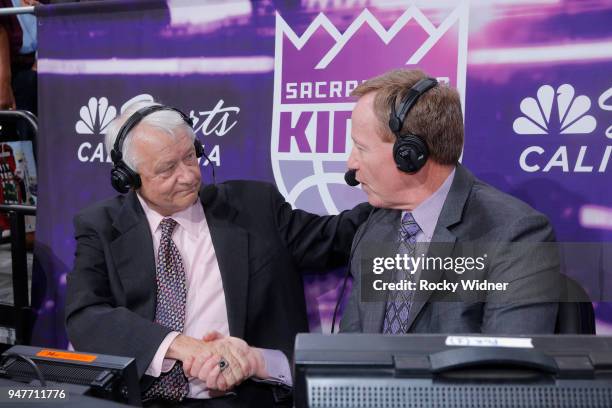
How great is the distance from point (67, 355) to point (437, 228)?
3.01 feet

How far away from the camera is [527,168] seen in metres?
2.13

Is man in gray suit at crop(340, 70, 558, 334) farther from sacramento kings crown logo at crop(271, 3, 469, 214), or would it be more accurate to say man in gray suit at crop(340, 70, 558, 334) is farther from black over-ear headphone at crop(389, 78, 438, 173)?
sacramento kings crown logo at crop(271, 3, 469, 214)

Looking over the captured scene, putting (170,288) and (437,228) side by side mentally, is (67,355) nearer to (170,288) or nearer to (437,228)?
(170,288)

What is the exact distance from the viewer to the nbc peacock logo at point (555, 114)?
206 cm

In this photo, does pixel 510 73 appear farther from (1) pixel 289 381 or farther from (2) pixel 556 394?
(2) pixel 556 394

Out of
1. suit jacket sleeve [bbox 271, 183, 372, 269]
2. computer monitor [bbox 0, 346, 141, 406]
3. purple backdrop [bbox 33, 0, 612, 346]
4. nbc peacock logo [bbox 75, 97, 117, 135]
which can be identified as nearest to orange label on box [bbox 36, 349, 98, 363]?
computer monitor [bbox 0, 346, 141, 406]

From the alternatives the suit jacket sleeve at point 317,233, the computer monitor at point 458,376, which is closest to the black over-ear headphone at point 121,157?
the suit jacket sleeve at point 317,233

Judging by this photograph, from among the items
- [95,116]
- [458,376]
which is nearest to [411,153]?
[458,376]

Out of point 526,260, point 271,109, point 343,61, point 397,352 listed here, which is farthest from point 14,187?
point 397,352

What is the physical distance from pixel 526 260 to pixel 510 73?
2.73 feet

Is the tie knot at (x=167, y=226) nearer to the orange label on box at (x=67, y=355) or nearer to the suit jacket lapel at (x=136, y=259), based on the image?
the suit jacket lapel at (x=136, y=259)

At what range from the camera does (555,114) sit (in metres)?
2.09

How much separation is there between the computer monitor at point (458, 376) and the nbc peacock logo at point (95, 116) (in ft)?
7.64

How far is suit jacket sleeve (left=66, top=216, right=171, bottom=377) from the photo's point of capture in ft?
6.06
